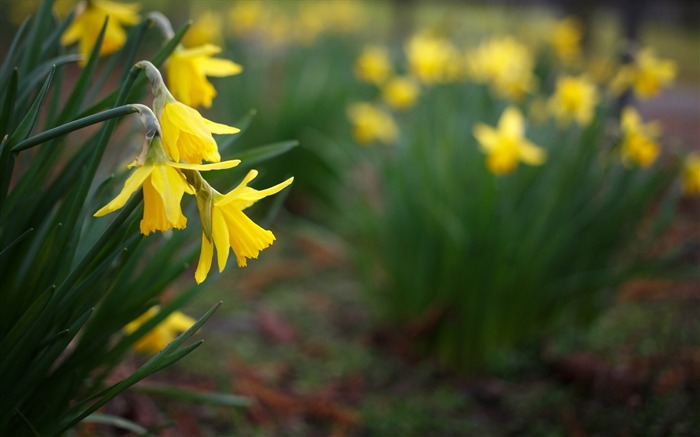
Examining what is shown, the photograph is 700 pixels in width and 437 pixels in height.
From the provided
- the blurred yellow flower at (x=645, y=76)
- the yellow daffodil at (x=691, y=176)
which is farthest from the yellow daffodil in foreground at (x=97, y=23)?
the yellow daffodil at (x=691, y=176)

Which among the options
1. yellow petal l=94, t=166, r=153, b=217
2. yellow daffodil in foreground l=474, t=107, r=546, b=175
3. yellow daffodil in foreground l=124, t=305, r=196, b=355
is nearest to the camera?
yellow petal l=94, t=166, r=153, b=217

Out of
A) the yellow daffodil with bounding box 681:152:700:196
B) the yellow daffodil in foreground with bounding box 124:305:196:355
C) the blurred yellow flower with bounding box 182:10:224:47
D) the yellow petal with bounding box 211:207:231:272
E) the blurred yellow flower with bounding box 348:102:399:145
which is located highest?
the yellow petal with bounding box 211:207:231:272

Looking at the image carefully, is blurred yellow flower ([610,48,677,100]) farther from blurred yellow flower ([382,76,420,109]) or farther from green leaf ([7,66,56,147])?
green leaf ([7,66,56,147])

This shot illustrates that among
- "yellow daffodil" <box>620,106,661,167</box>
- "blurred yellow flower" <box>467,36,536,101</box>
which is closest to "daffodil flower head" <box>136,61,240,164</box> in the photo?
"yellow daffodil" <box>620,106,661,167</box>

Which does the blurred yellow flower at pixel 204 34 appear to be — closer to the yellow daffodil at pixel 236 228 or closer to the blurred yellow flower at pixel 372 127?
the blurred yellow flower at pixel 372 127

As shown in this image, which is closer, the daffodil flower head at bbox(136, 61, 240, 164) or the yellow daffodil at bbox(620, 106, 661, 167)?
the daffodil flower head at bbox(136, 61, 240, 164)

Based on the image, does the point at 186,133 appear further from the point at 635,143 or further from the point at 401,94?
Result: the point at 401,94

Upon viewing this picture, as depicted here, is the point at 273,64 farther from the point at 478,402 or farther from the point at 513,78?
the point at 478,402
